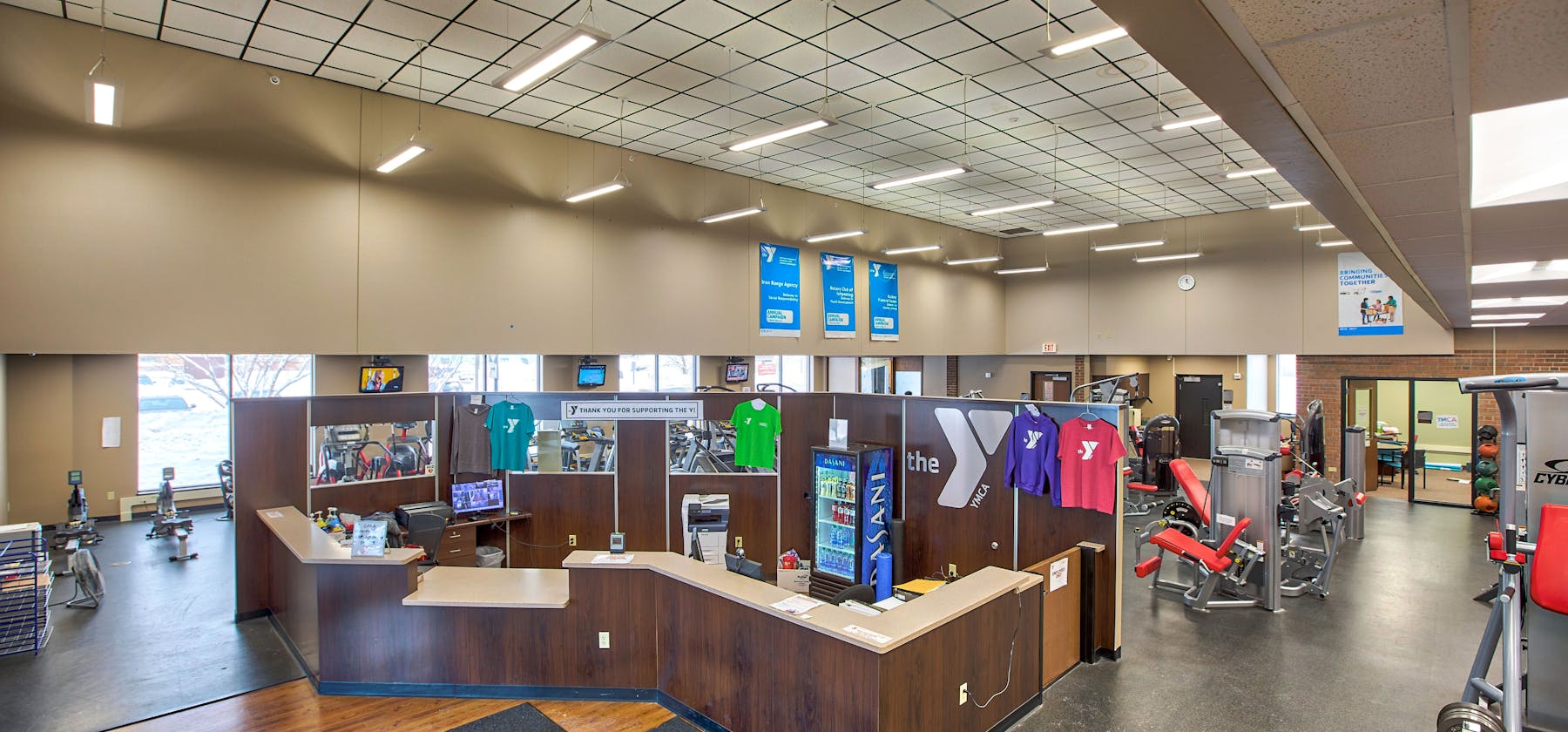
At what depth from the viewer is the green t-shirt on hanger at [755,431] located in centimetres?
727

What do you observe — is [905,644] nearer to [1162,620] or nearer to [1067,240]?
[1162,620]

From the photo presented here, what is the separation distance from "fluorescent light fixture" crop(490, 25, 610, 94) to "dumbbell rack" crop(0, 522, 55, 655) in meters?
4.60

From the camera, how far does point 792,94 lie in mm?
7359

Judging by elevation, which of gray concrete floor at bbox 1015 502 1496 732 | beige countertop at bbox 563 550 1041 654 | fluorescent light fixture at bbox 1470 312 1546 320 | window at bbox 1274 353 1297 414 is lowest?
gray concrete floor at bbox 1015 502 1496 732

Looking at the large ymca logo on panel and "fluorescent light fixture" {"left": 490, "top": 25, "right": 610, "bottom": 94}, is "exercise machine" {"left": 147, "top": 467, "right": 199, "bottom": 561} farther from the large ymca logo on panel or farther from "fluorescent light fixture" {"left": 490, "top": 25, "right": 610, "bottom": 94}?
the large ymca logo on panel

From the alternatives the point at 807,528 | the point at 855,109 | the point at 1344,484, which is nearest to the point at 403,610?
the point at 807,528

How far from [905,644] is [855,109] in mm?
5960

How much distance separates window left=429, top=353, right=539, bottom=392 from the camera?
11.1 meters

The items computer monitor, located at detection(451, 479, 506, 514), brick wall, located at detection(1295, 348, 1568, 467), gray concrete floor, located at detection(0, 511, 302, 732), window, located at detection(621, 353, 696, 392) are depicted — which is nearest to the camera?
gray concrete floor, located at detection(0, 511, 302, 732)

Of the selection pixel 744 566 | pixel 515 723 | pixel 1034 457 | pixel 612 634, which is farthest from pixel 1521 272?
pixel 515 723

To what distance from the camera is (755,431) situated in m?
7.27

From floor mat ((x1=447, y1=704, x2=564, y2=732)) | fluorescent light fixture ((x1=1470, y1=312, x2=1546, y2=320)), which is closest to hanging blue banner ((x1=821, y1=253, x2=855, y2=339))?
fluorescent light fixture ((x1=1470, y1=312, x2=1546, y2=320))

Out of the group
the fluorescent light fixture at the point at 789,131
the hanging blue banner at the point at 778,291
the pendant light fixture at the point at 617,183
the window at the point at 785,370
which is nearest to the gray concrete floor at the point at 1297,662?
the fluorescent light fixture at the point at 789,131

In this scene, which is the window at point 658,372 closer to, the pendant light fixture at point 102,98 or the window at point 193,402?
the window at point 193,402
